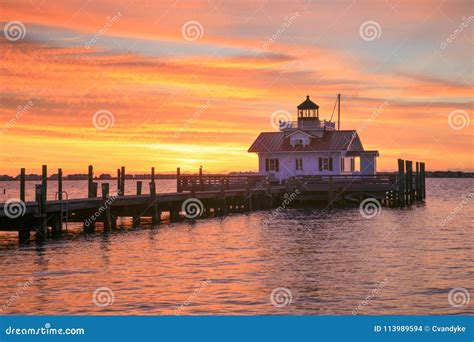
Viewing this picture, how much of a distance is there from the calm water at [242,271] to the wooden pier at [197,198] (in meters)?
1.09

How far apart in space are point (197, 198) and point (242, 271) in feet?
80.3

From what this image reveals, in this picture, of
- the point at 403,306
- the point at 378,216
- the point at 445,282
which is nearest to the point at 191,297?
Answer: the point at 403,306

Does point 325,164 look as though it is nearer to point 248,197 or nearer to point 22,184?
point 248,197

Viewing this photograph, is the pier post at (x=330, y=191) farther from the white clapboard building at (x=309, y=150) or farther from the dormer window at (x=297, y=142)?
the dormer window at (x=297, y=142)

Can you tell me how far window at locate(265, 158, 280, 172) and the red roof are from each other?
0.94m

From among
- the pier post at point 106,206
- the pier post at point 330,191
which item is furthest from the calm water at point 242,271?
the pier post at point 330,191

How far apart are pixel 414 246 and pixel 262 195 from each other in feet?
87.1

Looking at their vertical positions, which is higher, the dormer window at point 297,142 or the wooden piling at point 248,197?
the dormer window at point 297,142

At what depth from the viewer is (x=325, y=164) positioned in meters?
62.2

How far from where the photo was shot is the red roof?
6216 cm

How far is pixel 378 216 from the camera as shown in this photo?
4931 cm

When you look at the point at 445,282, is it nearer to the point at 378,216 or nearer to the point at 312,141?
the point at 378,216

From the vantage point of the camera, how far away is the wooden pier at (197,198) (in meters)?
31.3

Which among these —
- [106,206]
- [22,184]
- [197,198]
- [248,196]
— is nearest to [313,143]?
[248,196]
